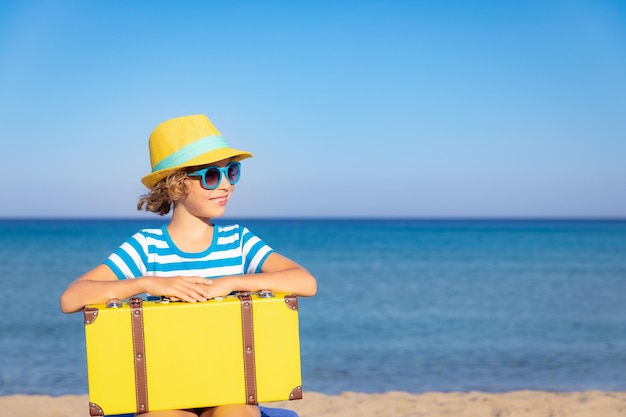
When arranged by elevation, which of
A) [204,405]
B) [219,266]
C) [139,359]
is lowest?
[204,405]

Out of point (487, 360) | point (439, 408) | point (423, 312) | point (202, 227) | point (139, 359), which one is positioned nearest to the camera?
point (139, 359)

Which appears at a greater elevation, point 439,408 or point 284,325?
point 284,325

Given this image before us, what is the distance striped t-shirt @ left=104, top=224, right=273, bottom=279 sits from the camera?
3373mm

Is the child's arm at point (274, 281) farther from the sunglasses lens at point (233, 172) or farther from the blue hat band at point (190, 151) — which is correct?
the blue hat band at point (190, 151)

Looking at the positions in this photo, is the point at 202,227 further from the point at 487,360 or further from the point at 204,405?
the point at 487,360

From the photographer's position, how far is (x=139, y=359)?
2846 millimetres

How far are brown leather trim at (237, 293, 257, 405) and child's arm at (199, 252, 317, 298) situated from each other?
0.50 ft

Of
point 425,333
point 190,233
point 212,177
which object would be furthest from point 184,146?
point 425,333

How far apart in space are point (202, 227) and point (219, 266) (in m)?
0.20

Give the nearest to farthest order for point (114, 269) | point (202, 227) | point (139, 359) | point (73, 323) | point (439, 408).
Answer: point (139, 359), point (114, 269), point (202, 227), point (439, 408), point (73, 323)

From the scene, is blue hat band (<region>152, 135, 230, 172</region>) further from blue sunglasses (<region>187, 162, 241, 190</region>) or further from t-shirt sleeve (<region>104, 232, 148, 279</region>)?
t-shirt sleeve (<region>104, 232, 148, 279</region>)

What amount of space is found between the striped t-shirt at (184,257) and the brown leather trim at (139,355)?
1.59 ft

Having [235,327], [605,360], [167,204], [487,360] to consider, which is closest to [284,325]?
[235,327]

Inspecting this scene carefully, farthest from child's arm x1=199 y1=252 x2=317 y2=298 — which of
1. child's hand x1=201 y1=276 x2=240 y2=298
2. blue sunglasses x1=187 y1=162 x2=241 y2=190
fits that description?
blue sunglasses x1=187 y1=162 x2=241 y2=190
